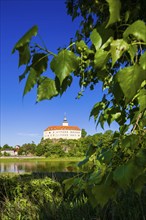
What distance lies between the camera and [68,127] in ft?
648

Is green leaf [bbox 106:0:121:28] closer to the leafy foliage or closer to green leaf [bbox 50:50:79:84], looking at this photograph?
the leafy foliage

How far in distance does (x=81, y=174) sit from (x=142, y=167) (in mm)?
586

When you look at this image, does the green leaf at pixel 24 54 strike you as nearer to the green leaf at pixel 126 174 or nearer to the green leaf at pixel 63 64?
the green leaf at pixel 63 64

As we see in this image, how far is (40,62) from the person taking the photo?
1.12 metres

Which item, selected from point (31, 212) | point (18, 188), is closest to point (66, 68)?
point (31, 212)

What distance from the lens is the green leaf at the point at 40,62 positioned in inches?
43.8

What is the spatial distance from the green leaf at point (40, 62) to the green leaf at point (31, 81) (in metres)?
0.02

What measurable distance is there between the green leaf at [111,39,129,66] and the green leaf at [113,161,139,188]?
0.40 metres

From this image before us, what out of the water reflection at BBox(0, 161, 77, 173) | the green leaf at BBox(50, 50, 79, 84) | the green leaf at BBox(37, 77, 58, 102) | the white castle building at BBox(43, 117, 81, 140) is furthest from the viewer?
the white castle building at BBox(43, 117, 81, 140)

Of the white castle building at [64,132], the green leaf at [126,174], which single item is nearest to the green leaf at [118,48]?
the green leaf at [126,174]

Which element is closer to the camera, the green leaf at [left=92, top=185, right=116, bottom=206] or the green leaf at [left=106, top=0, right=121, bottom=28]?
the green leaf at [left=106, top=0, right=121, bottom=28]

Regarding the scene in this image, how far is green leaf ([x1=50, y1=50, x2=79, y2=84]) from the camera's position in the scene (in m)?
1.02

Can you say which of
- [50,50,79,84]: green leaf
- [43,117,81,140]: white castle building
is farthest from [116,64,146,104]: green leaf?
[43,117,81,140]: white castle building

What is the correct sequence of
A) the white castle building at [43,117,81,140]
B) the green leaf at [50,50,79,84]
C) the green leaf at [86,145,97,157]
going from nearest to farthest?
1. the green leaf at [50,50,79,84]
2. the green leaf at [86,145,97,157]
3. the white castle building at [43,117,81,140]
